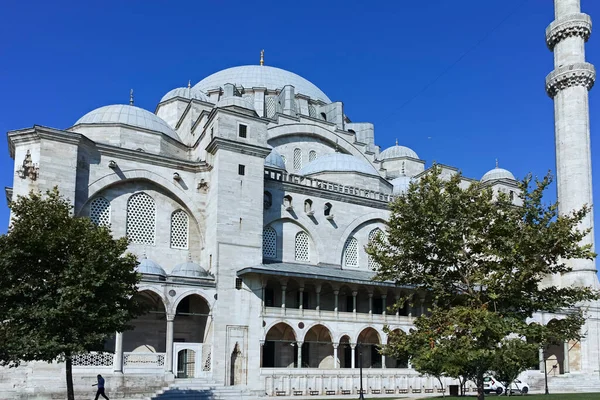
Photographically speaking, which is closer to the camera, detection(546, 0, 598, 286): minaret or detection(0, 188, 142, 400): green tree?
detection(0, 188, 142, 400): green tree

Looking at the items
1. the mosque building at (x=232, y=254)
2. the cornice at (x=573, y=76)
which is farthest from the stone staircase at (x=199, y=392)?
the cornice at (x=573, y=76)

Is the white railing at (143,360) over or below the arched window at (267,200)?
below

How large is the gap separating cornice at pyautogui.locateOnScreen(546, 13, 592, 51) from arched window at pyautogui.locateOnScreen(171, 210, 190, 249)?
26.0 meters

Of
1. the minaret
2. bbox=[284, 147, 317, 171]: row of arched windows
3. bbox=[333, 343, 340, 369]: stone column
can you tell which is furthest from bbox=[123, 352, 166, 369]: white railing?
the minaret

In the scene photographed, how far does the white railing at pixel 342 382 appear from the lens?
80.7ft

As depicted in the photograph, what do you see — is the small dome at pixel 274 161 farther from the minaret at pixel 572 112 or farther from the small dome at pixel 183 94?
the minaret at pixel 572 112

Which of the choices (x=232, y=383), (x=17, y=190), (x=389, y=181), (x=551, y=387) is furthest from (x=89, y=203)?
(x=551, y=387)

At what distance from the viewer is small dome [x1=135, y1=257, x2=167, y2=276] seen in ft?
79.3

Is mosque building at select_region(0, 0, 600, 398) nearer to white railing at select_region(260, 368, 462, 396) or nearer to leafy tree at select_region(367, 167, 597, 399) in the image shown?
white railing at select_region(260, 368, 462, 396)

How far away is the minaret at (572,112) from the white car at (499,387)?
9549mm

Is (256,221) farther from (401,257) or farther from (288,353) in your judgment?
(401,257)

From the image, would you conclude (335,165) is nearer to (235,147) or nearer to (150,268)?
(235,147)

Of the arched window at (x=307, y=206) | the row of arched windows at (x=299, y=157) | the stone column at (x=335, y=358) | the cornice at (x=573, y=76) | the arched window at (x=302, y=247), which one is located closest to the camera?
the stone column at (x=335, y=358)

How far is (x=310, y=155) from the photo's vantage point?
38.5m
